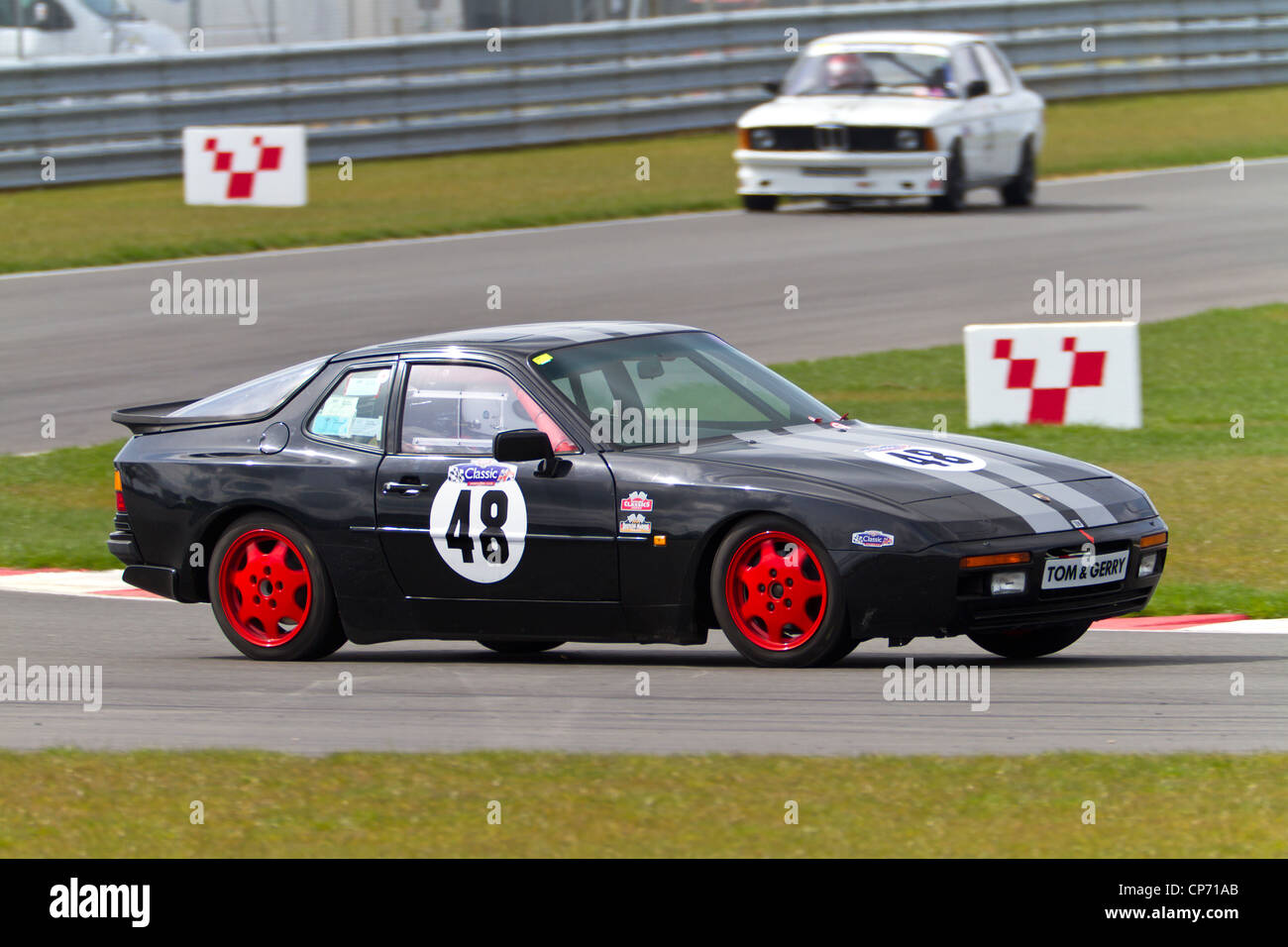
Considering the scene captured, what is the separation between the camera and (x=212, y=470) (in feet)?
30.5

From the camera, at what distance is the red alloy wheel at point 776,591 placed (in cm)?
820

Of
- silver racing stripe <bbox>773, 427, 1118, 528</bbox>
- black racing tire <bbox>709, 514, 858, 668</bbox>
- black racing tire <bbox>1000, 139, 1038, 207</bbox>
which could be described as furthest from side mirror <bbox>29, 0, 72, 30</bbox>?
silver racing stripe <bbox>773, 427, 1118, 528</bbox>

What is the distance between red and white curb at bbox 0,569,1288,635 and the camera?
942 cm

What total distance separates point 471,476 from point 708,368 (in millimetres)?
1075

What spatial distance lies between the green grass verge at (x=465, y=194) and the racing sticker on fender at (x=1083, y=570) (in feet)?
51.0

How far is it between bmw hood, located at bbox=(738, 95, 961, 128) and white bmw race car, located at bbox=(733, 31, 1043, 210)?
0.03 ft

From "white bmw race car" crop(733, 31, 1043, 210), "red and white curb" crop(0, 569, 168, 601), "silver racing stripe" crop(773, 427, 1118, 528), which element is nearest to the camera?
"silver racing stripe" crop(773, 427, 1118, 528)

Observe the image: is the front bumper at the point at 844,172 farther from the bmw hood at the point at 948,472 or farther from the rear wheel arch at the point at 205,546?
the rear wheel arch at the point at 205,546

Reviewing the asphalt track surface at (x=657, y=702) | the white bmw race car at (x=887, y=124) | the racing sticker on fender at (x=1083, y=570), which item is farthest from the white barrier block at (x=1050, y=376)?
the white bmw race car at (x=887, y=124)

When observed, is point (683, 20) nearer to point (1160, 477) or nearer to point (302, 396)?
point (1160, 477)

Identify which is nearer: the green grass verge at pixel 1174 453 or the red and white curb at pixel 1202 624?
the red and white curb at pixel 1202 624

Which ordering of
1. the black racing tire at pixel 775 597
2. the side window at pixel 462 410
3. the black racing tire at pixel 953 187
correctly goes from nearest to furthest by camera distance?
the black racing tire at pixel 775 597 < the side window at pixel 462 410 < the black racing tire at pixel 953 187

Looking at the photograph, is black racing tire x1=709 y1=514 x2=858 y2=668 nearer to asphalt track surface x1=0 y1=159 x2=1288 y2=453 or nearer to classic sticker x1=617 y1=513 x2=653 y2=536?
classic sticker x1=617 y1=513 x2=653 y2=536

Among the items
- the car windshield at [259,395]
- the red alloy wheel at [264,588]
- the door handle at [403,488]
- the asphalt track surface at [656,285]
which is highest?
the asphalt track surface at [656,285]
